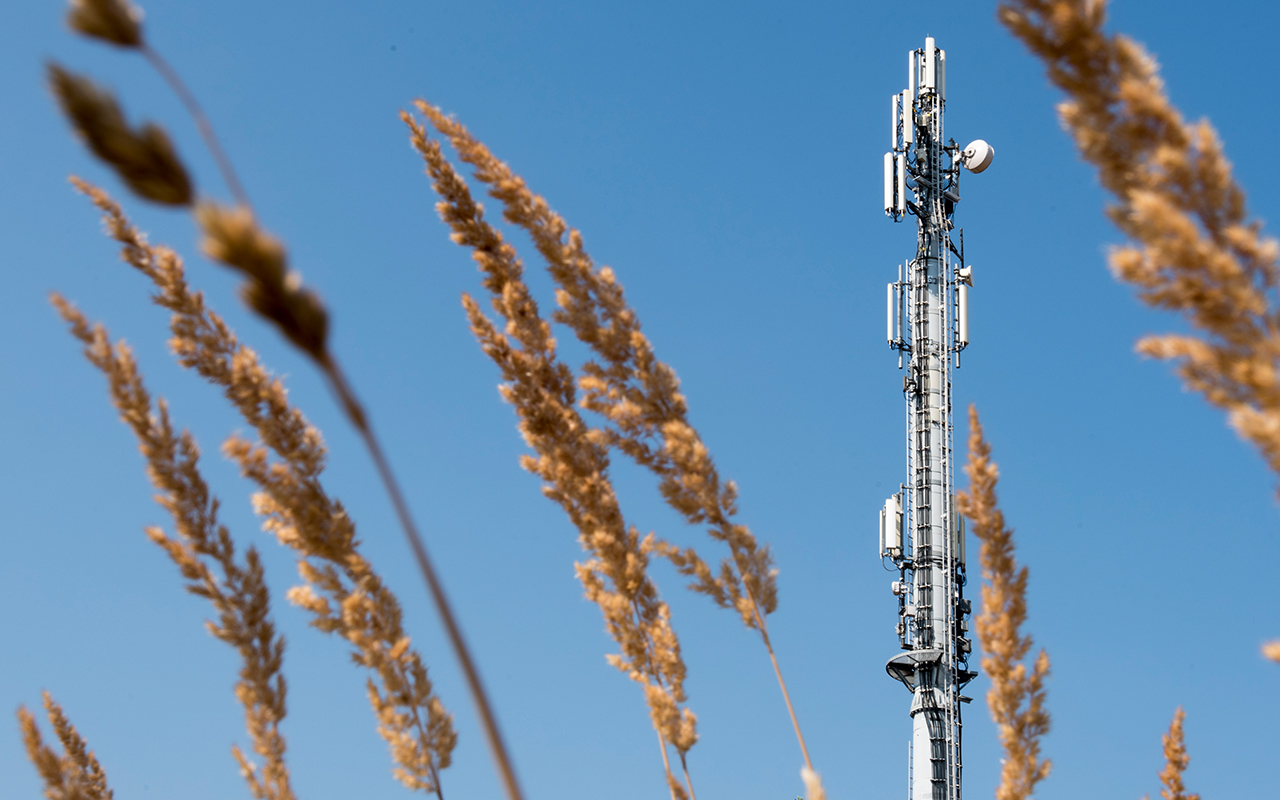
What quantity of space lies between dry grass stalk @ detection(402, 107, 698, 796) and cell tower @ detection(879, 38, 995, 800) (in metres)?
14.9

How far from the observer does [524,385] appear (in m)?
3.58

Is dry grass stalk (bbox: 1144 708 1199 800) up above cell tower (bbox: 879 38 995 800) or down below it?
below

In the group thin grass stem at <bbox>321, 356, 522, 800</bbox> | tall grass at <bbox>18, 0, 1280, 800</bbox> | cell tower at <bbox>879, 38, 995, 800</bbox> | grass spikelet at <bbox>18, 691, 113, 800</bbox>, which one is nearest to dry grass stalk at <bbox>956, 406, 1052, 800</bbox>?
tall grass at <bbox>18, 0, 1280, 800</bbox>

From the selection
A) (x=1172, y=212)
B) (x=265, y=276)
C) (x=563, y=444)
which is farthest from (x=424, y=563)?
(x=563, y=444)

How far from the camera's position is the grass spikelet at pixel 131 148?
4.09ft

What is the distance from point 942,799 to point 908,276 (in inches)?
323

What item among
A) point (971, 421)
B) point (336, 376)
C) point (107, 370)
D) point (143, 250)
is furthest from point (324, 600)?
point (336, 376)

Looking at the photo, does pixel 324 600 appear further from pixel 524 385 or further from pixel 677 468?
pixel 677 468

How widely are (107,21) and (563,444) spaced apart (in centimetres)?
229

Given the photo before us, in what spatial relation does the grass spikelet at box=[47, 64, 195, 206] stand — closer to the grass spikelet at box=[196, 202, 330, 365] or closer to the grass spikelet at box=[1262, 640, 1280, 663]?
the grass spikelet at box=[196, 202, 330, 365]

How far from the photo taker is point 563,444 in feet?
11.6

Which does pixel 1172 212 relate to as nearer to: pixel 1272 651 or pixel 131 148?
pixel 1272 651

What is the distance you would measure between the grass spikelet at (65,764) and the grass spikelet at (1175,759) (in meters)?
3.15

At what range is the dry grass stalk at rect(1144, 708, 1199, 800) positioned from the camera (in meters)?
3.51
